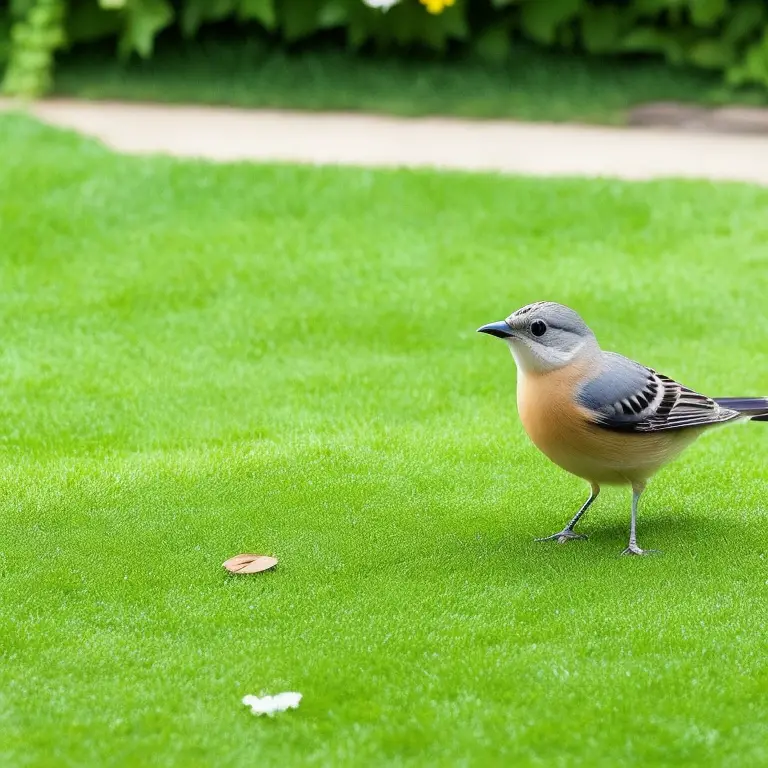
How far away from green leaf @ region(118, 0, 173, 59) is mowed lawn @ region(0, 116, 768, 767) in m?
2.71

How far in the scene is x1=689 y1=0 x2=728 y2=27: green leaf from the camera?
12.4 m

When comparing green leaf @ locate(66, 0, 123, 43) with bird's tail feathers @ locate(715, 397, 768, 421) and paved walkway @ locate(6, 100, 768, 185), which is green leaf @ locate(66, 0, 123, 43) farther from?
bird's tail feathers @ locate(715, 397, 768, 421)

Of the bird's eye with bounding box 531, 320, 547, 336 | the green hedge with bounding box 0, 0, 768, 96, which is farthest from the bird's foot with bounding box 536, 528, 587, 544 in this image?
the green hedge with bounding box 0, 0, 768, 96

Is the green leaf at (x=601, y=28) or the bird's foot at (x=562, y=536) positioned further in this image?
the green leaf at (x=601, y=28)

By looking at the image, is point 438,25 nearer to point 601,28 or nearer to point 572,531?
point 601,28

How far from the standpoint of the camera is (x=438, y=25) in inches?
509

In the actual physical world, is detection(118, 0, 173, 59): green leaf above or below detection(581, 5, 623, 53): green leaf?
above

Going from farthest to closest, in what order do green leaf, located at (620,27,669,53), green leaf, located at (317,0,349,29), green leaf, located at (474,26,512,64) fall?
green leaf, located at (474,26,512,64), green leaf, located at (620,27,669,53), green leaf, located at (317,0,349,29)

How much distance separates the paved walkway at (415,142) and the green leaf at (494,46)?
145 centimetres

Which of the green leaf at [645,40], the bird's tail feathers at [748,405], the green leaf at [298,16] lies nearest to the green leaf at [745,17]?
the green leaf at [645,40]

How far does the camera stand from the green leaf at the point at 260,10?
1262 centimetres

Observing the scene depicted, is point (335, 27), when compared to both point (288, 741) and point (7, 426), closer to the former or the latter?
point (7, 426)

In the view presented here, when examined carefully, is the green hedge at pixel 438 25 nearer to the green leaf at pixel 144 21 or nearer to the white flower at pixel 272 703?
the green leaf at pixel 144 21

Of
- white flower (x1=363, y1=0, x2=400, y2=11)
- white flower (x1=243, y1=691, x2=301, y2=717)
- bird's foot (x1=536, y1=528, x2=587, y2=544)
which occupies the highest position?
white flower (x1=363, y1=0, x2=400, y2=11)
